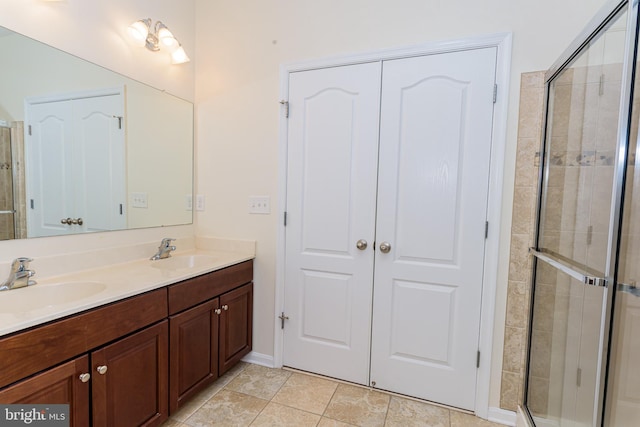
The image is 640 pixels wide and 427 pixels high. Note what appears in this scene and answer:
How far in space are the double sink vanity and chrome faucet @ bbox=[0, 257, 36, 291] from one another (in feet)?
0.13

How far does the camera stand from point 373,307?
2.01 meters

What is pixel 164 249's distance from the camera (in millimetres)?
2070

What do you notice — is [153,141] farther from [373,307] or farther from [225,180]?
[373,307]

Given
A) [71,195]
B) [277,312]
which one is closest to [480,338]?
[277,312]

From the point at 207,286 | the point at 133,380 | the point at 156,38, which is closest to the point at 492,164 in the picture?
the point at 207,286

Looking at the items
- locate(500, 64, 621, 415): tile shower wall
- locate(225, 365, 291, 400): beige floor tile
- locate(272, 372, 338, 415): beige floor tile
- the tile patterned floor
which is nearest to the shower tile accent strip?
locate(500, 64, 621, 415): tile shower wall

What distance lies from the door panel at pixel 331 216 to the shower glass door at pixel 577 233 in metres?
0.92

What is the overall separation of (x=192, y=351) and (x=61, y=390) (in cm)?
67

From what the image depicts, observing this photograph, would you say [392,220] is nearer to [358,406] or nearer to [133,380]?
[358,406]

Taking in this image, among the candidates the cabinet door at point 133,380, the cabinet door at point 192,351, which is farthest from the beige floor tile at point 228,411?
the cabinet door at point 133,380

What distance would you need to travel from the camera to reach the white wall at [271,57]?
1667 mm

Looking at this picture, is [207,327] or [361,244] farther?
[361,244]

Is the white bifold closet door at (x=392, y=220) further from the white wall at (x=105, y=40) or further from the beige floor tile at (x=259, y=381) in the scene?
the white wall at (x=105, y=40)

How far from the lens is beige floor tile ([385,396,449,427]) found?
1.73 metres
